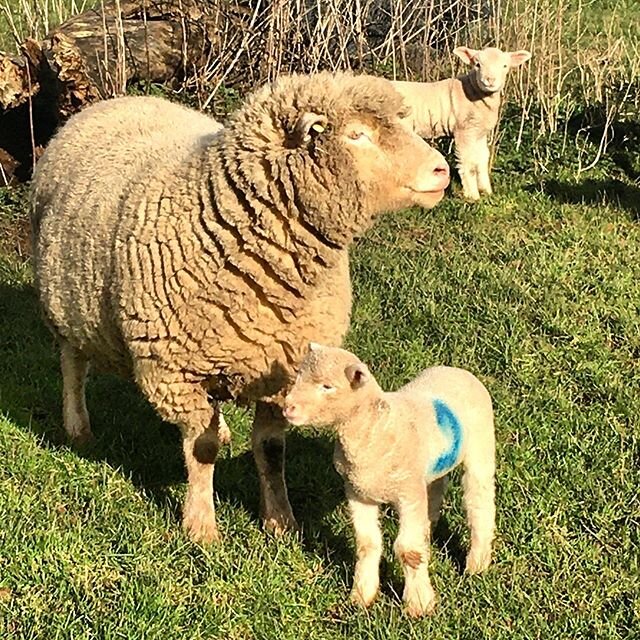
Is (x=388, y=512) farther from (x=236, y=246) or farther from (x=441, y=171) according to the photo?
(x=441, y=171)

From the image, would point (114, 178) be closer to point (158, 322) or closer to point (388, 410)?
point (158, 322)

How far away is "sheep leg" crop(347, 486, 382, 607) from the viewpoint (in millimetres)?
3307

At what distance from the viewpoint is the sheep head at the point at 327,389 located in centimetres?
305

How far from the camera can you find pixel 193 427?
3.74 m

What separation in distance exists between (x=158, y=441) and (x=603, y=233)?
11.6 ft

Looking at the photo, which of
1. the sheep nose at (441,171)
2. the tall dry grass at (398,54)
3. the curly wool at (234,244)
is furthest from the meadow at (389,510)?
the tall dry grass at (398,54)

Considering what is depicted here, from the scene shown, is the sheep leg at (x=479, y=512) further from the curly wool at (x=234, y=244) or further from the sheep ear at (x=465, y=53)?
the sheep ear at (x=465, y=53)

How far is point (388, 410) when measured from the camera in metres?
3.19

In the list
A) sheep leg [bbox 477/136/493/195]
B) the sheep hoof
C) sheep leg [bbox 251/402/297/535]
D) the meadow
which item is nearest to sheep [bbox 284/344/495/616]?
the meadow

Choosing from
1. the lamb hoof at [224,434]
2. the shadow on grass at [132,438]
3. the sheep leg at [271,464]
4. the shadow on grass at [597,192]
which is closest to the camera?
the sheep leg at [271,464]

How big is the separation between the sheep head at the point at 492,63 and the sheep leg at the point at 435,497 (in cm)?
463

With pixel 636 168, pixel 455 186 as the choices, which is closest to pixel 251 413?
pixel 455 186

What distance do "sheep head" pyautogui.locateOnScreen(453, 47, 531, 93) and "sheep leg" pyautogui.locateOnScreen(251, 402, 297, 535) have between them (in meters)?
4.61

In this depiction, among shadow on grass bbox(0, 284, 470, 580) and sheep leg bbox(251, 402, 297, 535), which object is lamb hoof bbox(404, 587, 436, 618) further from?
sheep leg bbox(251, 402, 297, 535)
